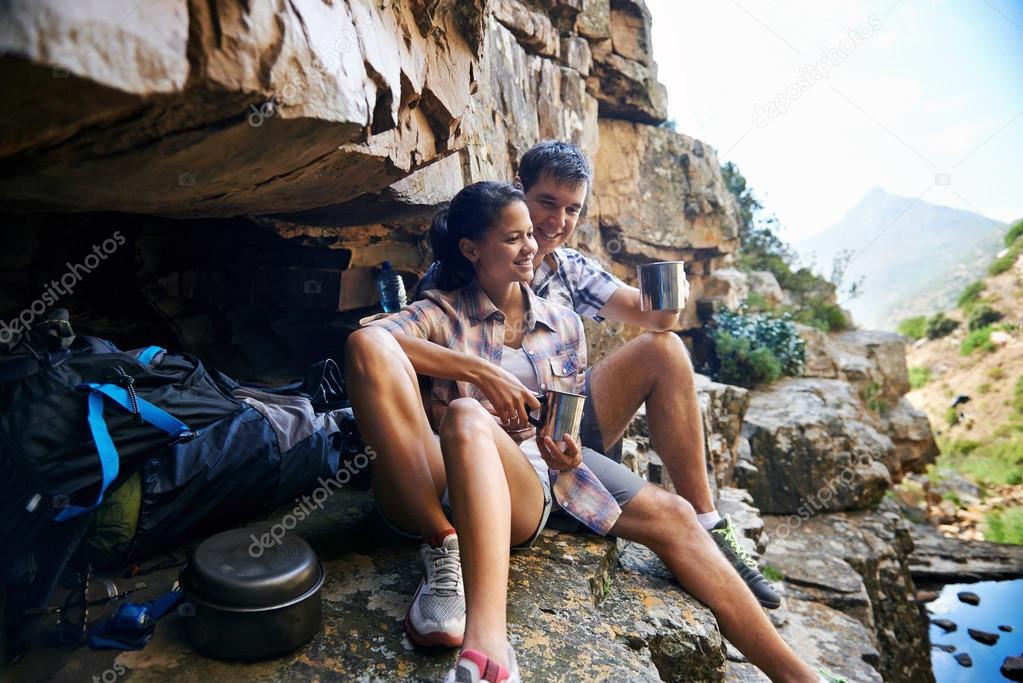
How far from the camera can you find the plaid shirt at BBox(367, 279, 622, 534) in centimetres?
201

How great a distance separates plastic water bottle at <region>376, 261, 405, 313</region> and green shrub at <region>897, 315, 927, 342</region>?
15.6 m

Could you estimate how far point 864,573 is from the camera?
491 centimetres

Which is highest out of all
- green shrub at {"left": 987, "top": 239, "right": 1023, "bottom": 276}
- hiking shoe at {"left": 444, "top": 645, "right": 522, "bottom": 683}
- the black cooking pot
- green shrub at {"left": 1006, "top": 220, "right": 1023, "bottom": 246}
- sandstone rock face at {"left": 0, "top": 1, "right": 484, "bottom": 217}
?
green shrub at {"left": 1006, "top": 220, "right": 1023, "bottom": 246}

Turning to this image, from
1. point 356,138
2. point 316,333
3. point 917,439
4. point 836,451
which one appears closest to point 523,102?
point 316,333

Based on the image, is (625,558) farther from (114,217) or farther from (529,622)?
(114,217)

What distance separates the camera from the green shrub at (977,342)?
13.4 m

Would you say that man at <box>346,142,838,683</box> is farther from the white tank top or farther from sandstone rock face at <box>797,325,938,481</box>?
sandstone rock face at <box>797,325,938,481</box>

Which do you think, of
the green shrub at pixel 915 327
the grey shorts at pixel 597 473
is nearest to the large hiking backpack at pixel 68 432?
the grey shorts at pixel 597 473

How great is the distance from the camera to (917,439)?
9.11 metres

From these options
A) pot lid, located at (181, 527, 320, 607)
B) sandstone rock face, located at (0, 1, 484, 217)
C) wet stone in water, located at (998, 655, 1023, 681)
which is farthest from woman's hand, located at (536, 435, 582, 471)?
wet stone in water, located at (998, 655, 1023, 681)

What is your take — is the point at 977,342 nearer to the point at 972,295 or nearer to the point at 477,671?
the point at 972,295

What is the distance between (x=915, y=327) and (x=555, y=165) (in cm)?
1688

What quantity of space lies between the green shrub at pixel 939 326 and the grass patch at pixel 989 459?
10.1ft

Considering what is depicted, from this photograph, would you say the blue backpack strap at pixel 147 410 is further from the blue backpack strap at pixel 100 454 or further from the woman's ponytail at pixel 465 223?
the woman's ponytail at pixel 465 223
